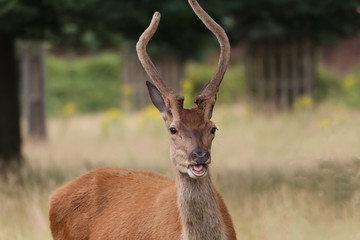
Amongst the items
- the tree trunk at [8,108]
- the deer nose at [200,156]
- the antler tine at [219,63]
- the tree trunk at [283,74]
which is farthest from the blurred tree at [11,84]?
the tree trunk at [283,74]

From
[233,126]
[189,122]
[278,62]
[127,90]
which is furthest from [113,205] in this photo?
[278,62]

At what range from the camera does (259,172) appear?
367 inches

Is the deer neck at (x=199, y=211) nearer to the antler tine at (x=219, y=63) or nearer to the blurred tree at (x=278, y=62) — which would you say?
the antler tine at (x=219, y=63)

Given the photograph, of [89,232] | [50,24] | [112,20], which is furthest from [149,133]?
[89,232]

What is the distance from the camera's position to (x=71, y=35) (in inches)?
458

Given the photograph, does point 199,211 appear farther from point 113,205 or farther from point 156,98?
point 113,205

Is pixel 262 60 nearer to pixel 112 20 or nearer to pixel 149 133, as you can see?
pixel 149 133

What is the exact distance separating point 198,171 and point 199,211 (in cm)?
39

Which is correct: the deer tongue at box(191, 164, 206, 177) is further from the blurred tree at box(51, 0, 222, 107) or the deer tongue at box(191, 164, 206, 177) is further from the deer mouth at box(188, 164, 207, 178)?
the blurred tree at box(51, 0, 222, 107)

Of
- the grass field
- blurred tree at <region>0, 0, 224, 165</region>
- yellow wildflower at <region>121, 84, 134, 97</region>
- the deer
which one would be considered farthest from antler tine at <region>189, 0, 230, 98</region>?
yellow wildflower at <region>121, 84, 134, 97</region>

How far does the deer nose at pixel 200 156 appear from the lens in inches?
179

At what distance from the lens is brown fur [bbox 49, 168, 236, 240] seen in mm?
5309

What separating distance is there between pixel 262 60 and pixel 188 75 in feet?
25.9

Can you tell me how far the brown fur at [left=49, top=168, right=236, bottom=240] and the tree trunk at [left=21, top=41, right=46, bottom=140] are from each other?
396 inches
